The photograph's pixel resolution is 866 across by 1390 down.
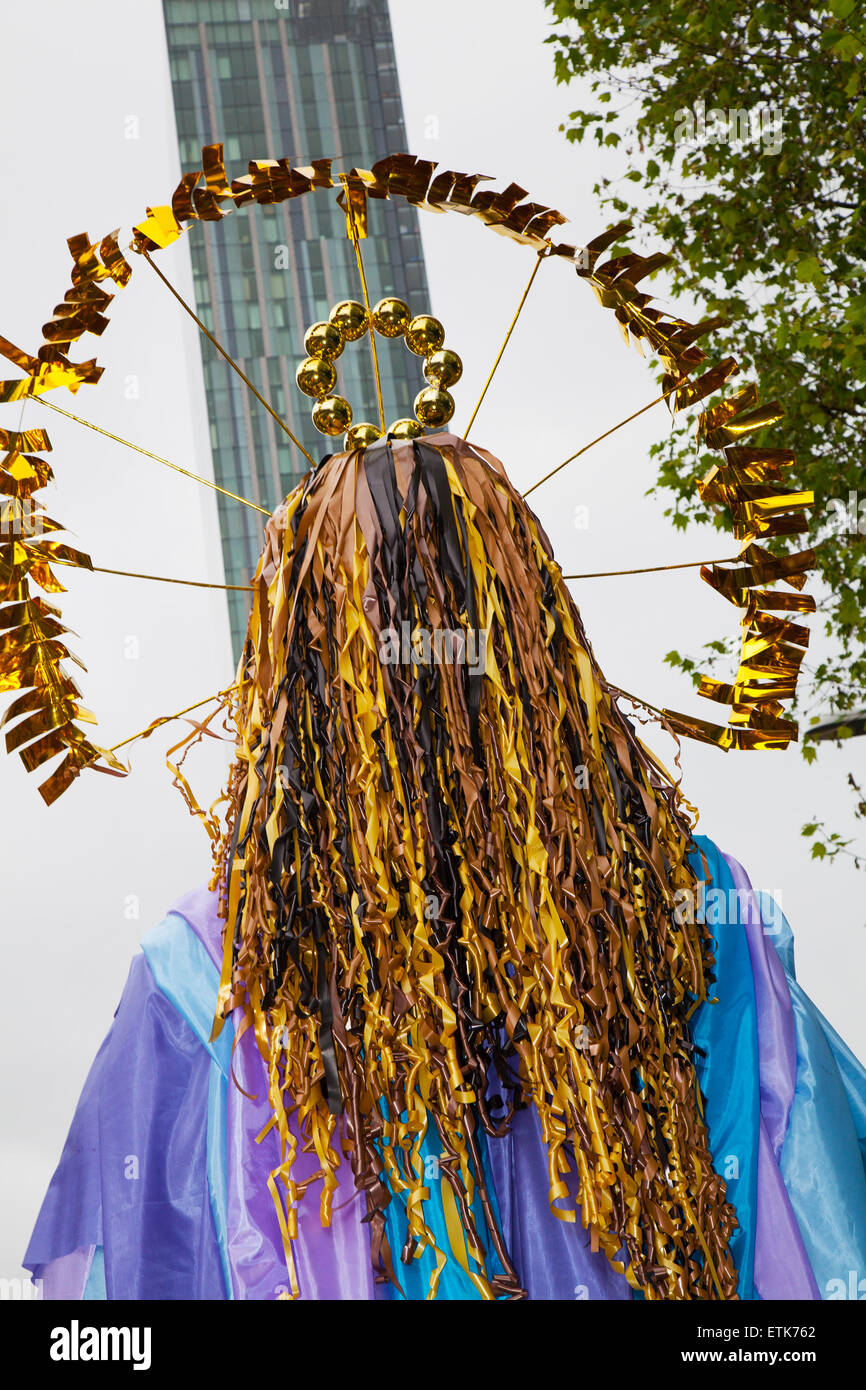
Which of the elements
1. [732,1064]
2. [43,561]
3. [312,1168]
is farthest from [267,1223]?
[43,561]

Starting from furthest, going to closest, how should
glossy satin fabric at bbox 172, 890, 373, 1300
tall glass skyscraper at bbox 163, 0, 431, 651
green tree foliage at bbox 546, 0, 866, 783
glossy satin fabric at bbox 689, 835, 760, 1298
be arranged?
tall glass skyscraper at bbox 163, 0, 431, 651
green tree foliage at bbox 546, 0, 866, 783
glossy satin fabric at bbox 689, 835, 760, 1298
glossy satin fabric at bbox 172, 890, 373, 1300

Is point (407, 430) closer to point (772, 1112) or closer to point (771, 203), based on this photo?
point (772, 1112)

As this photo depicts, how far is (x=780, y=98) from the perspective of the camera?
3.97 meters

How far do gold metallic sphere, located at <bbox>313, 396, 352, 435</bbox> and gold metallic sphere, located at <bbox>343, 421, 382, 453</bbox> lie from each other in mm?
28

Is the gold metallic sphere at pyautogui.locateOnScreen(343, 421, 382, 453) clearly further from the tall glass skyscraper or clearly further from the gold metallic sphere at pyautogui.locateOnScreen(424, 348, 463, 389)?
the tall glass skyscraper

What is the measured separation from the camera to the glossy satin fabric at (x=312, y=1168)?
1.12m

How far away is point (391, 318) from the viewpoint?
4.56 ft

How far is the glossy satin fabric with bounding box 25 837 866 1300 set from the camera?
1.12 m

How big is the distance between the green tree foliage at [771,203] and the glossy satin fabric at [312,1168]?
259cm

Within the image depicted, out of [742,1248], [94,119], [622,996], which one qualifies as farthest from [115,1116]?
[94,119]

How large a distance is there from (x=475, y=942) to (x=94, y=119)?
5523mm

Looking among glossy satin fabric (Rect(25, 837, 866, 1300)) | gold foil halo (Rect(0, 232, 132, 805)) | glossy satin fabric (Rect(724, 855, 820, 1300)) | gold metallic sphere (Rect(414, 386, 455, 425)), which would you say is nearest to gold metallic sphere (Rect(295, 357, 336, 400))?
gold metallic sphere (Rect(414, 386, 455, 425))

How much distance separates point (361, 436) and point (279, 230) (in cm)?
795
